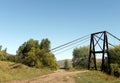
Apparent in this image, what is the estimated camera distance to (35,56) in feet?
198

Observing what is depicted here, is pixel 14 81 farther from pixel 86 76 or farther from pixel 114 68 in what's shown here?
pixel 114 68

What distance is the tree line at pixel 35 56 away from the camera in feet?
190

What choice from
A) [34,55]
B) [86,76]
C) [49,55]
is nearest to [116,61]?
[86,76]

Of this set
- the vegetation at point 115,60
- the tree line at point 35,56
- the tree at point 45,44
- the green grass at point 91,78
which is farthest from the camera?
the tree at point 45,44

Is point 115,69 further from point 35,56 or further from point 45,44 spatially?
point 45,44

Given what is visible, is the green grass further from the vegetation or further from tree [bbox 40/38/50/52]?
tree [bbox 40/38/50/52]

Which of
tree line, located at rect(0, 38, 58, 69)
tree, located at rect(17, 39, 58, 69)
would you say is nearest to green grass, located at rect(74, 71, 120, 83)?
tree, located at rect(17, 39, 58, 69)

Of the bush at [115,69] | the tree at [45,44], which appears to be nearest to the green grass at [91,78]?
the bush at [115,69]

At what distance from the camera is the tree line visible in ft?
190

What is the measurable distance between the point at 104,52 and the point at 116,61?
241 cm

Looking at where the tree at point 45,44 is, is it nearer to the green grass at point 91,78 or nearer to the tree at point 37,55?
the tree at point 37,55

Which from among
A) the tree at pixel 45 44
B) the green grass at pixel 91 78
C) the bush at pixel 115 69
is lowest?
the green grass at pixel 91 78

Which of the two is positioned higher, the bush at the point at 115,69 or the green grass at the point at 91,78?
the bush at the point at 115,69

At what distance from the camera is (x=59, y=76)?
87.2ft
